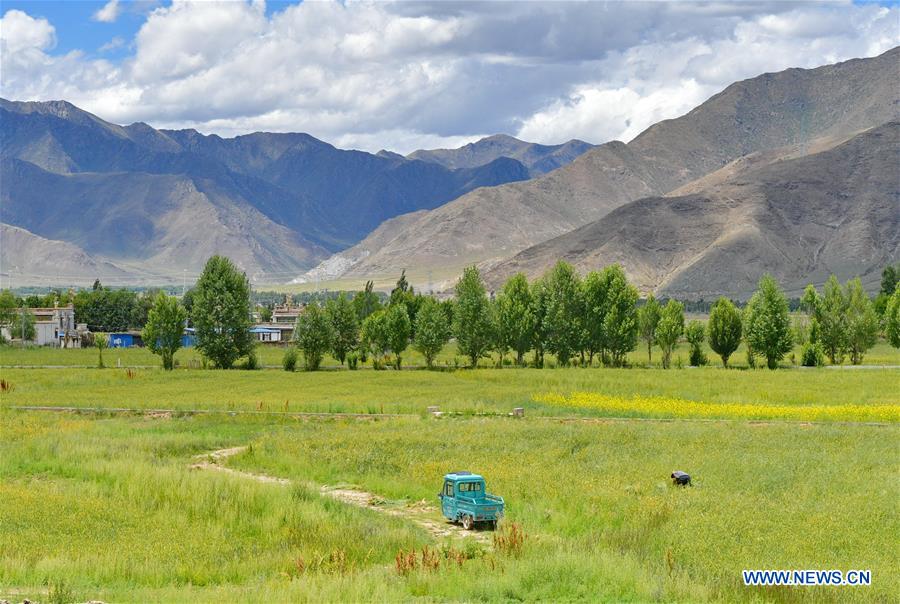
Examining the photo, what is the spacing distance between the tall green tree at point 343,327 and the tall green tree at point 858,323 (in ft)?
A: 166

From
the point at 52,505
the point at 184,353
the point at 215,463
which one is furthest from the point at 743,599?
the point at 184,353

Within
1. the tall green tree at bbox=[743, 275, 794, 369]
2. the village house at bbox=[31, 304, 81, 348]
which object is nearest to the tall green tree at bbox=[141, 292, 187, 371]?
the village house at bbox=[31, 304, 81, 348]

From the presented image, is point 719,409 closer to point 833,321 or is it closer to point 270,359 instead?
point 833,321

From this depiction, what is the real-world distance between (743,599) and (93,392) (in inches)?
2217

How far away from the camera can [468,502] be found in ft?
89.0

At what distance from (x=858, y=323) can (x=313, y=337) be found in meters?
54.5

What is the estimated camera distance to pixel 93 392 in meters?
67.2

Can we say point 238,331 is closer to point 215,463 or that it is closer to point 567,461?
point 215,463

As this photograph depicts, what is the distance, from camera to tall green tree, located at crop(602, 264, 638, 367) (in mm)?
97250

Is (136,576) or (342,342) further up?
(342,342)

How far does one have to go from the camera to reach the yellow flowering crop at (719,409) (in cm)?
5022

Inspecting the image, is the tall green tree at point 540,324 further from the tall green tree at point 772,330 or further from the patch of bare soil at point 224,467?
the patch of bare soil at point 224,467

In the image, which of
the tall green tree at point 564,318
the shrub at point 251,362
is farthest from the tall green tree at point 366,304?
the tall green tree at point 564,318

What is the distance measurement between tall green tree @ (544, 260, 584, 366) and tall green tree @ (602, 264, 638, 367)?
2815mm
